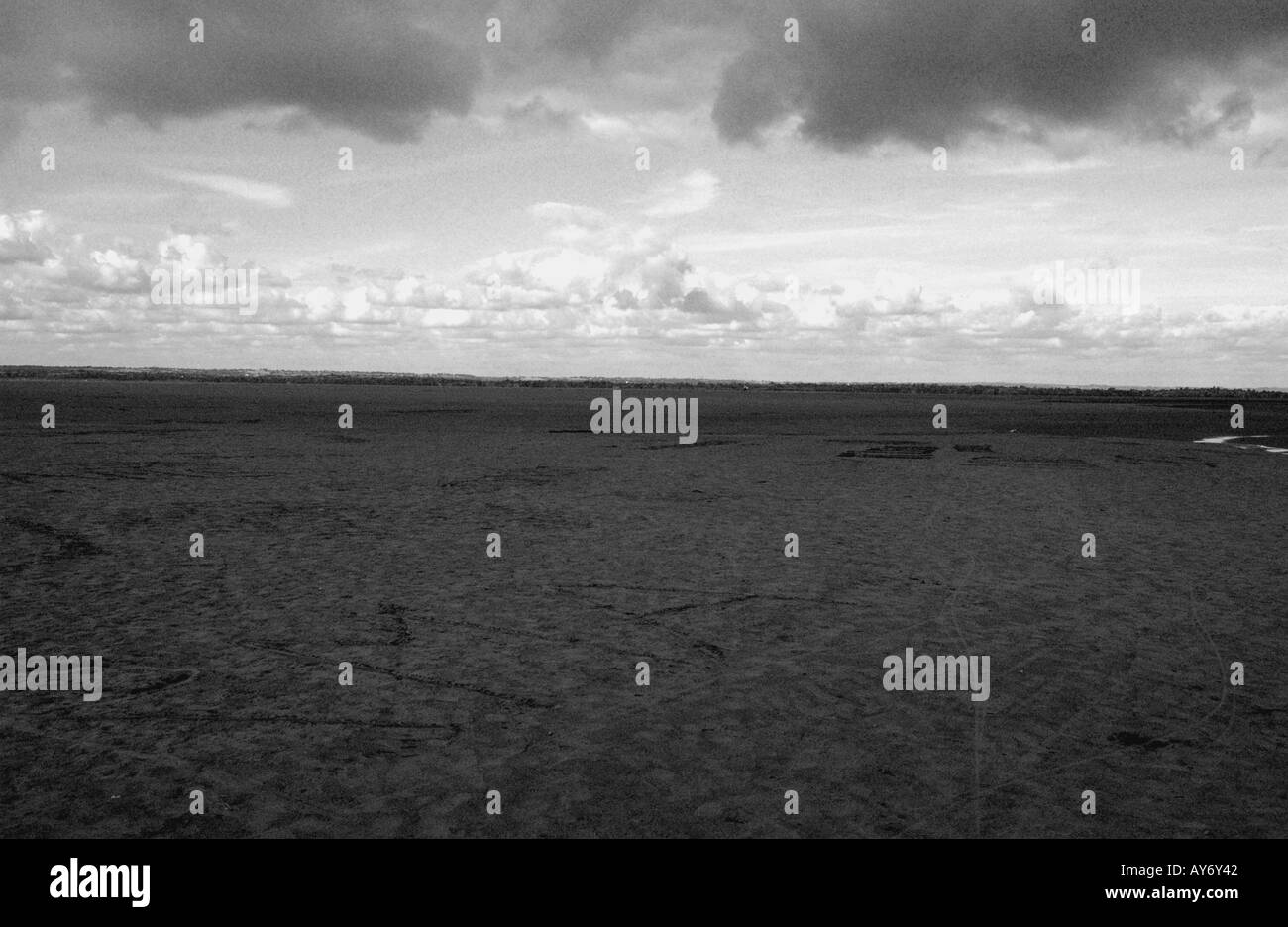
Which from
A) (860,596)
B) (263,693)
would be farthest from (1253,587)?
(263,693)

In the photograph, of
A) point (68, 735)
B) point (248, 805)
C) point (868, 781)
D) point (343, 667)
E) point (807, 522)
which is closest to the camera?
point (248, 805)

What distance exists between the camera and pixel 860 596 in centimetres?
1166

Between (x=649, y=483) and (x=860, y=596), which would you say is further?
(x=649, y=483)

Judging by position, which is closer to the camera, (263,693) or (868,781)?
(868,781)

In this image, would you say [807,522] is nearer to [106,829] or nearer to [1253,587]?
[1253,587]

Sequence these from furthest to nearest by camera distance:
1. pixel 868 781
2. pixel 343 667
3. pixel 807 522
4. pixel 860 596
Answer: pixel 807 522
pixel 860 596
pixel 343 667
pixel 868 781
